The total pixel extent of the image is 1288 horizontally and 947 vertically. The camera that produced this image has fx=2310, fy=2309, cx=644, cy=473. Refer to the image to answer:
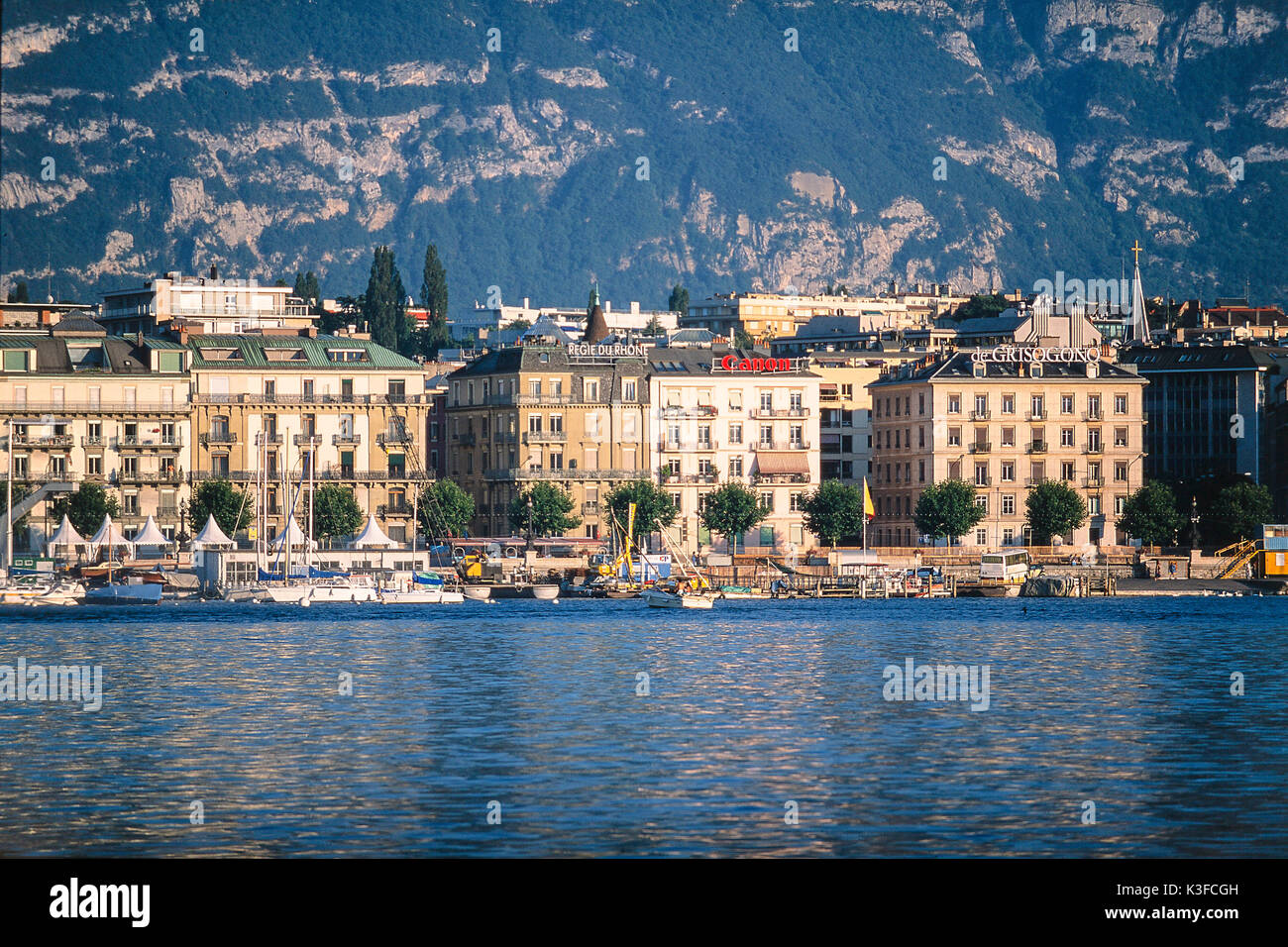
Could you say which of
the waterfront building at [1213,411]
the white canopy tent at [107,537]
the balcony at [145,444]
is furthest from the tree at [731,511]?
the waterfront building at [1213,411]

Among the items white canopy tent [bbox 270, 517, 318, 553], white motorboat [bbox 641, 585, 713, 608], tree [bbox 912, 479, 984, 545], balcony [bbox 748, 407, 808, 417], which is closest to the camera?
white motorboat [bbox 641, 585, 713, 608]

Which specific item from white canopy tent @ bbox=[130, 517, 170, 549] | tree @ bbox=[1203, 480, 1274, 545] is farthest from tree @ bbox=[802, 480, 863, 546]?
white canopy tent @ bbox=[130, 517, 170, 549]

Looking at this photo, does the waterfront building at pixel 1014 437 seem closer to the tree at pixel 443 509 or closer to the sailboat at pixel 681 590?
the sailboat at pixel 681 590

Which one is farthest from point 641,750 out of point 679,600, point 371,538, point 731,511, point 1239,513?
point 1239,513

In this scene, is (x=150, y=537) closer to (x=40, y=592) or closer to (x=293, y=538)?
(x=293, y=538)

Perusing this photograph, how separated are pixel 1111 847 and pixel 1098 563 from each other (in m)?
119

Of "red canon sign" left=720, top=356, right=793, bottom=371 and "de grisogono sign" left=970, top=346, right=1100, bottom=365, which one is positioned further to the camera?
"de grisogono sign" left=970, top=346, right=1100, bottom=365

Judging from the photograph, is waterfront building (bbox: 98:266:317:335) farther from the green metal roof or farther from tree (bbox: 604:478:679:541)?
tree (bbox: 604:478:679:541)

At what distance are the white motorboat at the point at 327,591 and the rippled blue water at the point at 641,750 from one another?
107ft

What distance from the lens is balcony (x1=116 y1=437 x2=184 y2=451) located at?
474 ft

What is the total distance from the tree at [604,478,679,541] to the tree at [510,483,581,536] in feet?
9.74

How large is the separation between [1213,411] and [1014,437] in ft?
97.2

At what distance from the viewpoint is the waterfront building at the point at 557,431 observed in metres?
154
